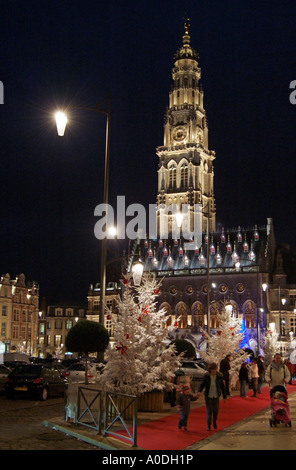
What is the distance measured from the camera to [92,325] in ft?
55.7

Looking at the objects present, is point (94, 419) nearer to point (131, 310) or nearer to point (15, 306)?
point (131, 310)

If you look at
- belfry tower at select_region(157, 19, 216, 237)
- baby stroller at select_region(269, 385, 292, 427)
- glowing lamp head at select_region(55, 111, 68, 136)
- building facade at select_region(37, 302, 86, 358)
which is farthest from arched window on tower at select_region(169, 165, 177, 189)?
baby stroller at select_region(269, 385, 292, 427)

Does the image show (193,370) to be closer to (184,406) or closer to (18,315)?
(184,406)

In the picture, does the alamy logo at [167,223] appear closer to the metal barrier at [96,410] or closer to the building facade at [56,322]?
the building facade at [56,322]

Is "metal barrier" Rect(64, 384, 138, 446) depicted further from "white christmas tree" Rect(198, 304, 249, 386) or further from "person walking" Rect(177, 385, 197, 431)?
"white christmas tree" Rect(198, 304, 249, 386)

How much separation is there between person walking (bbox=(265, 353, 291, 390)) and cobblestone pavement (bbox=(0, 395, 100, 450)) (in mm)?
6116

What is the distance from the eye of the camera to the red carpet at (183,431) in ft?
41.2

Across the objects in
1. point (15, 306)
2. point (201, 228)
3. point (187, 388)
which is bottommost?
point (187, 388)

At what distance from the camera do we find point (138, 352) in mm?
17547

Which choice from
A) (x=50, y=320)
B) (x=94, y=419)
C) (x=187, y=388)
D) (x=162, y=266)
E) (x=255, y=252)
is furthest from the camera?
(x=50, y=320)

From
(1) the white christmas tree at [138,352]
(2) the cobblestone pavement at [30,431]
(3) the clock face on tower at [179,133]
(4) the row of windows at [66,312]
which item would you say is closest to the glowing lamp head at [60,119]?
(1) the white christmas tree at [138,352]

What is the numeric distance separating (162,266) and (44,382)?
214 ft

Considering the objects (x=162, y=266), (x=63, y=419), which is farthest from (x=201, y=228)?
(x=63, y=419)

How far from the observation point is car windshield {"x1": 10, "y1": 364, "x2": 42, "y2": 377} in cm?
2303
